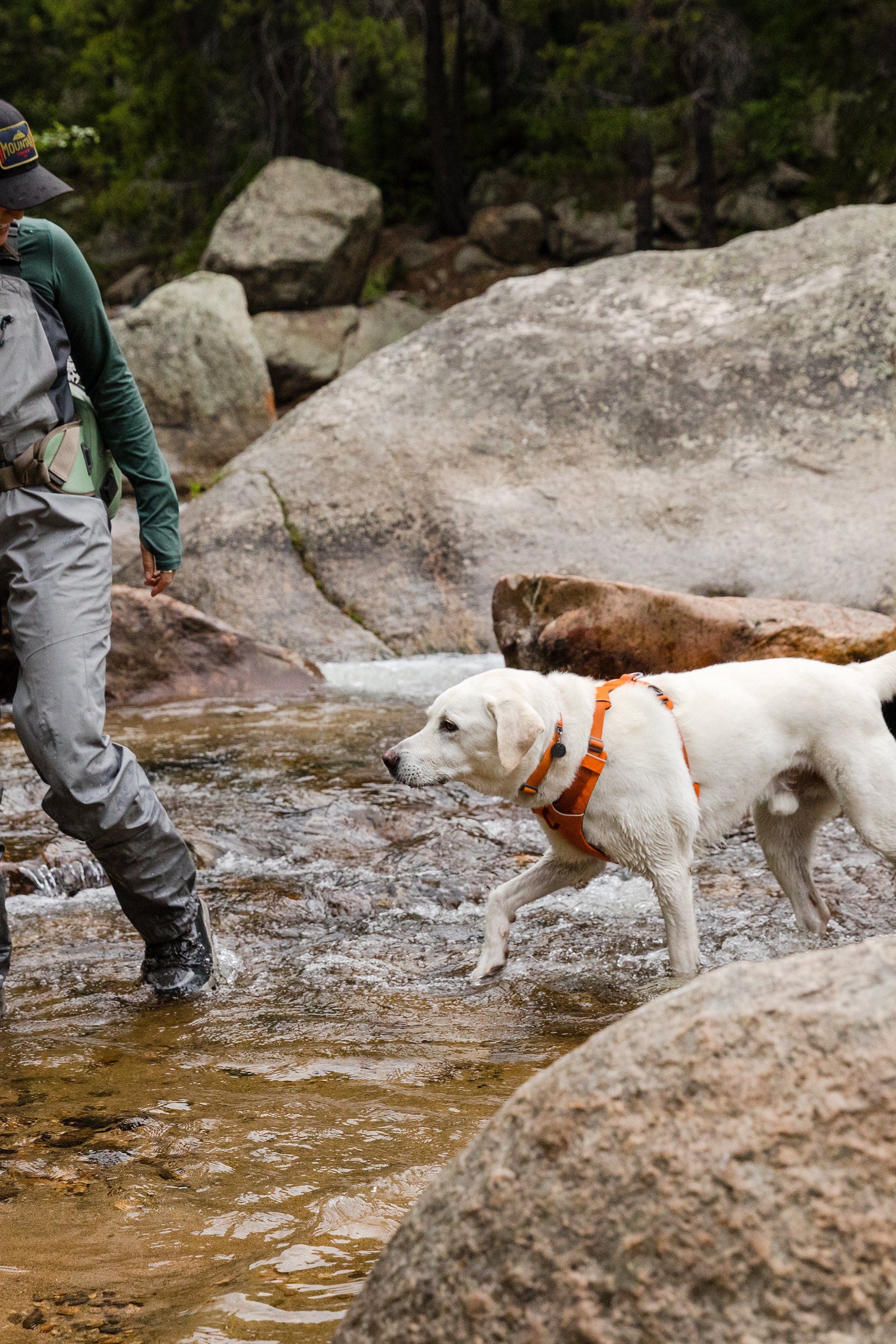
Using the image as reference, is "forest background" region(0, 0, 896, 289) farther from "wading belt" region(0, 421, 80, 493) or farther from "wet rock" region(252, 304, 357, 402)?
"wading belt" region(0, 421, 80, 493)

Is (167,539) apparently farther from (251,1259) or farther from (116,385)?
(251,1259)

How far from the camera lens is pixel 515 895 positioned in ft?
13.5

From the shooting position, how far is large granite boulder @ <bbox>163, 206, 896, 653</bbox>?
9203 mm

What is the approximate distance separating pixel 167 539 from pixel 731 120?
2149 centimetres

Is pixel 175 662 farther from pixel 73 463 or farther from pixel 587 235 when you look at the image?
pixel 587 235

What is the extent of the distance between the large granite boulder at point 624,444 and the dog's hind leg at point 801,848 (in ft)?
14.6

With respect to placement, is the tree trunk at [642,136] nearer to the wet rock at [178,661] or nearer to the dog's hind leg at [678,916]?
the wet rock at [178,661]

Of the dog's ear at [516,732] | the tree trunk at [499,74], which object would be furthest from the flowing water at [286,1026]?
the tree trunk at [499,74]

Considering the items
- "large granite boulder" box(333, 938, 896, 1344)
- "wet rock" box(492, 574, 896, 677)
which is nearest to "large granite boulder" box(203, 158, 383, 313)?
"wet rock" box(492, 574, 896, 677)

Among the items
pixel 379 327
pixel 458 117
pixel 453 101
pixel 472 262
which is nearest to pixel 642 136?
Result: pixel 379 327

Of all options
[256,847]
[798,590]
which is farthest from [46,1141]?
[798,590]

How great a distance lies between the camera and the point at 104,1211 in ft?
7.73

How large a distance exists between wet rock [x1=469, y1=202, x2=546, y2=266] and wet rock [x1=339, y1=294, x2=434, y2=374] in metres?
3.28

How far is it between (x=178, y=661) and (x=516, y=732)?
197 inches
